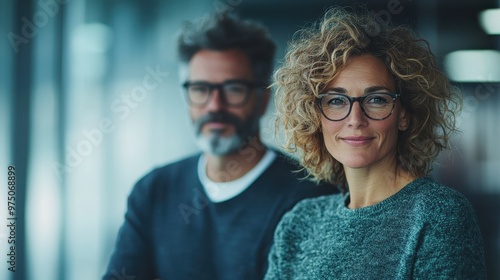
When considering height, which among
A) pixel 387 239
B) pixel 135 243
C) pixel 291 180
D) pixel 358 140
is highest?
pixel 358 140

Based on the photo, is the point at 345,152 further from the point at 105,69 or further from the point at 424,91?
the point at 105,69

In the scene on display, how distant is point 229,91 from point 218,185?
0.31m

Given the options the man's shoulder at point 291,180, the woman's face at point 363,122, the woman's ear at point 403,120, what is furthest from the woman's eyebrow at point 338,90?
the man's shoulder at point 291,180

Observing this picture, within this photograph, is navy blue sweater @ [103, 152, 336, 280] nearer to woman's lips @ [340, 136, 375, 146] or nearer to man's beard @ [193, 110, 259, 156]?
man's beard @ [193, 110, 259, 156]

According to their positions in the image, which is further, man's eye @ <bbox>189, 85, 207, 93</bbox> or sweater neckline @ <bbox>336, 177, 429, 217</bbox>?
man's eye @ <bbox>189, 85, 207, 93</bbox>

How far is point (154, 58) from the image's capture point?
2268 mm

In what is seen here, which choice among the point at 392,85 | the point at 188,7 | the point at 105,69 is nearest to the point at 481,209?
the point at 392,85

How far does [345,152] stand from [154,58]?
1.18 m

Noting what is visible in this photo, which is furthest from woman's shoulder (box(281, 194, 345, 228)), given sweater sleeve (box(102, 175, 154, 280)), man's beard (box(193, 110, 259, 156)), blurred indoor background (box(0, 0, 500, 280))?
blurred indoor background (box(0, 0, 500, 280))

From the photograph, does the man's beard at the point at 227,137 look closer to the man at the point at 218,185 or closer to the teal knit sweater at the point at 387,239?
the man at the point at 218,185

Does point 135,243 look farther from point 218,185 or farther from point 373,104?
point 373,104

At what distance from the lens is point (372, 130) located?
4.16 feet

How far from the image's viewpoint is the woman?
1225 millimetres

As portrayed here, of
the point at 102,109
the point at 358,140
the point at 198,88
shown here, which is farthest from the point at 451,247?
the point at 102,109
